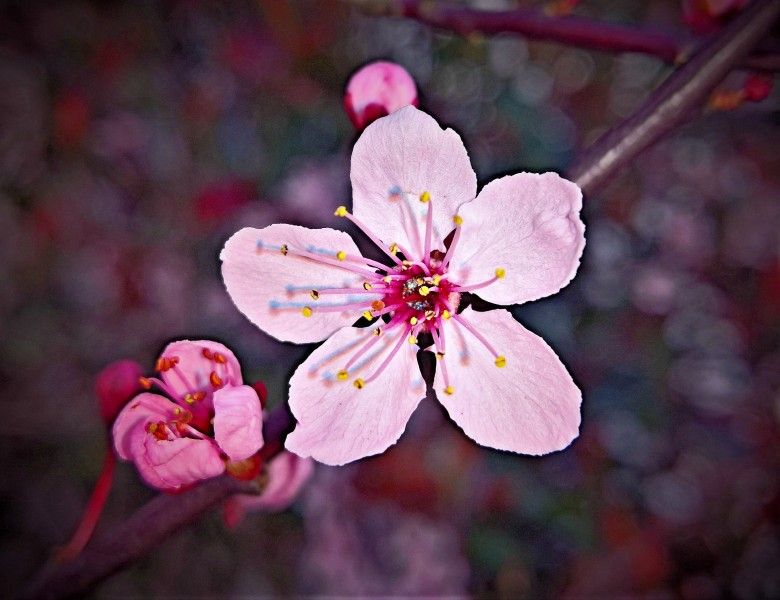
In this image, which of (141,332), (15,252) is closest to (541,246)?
(141,332)

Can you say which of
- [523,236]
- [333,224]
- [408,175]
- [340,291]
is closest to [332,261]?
[340,291]

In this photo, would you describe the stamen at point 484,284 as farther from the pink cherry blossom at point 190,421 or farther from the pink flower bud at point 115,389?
the pink flower bud at point 115,389

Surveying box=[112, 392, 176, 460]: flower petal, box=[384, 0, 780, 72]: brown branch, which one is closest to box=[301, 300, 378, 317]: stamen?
box=[112, 392, 176, 460]: flower petal

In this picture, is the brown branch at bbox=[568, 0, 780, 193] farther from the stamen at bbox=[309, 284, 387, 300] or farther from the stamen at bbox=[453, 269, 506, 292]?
the stamen at bbox=[309, 284, 387, 300]

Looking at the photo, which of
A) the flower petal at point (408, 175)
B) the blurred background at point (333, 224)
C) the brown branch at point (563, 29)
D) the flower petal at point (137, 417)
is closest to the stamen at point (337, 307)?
the flower petal at point (408, 175)

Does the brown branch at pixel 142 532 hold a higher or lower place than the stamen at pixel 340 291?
lower

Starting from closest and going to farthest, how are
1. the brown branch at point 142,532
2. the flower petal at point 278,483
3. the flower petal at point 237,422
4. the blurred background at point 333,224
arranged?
the flower petal at point 237,422 → the brown branch at point 142,532 → the flower petal at point 278,483 → the blurred background at point 333,224

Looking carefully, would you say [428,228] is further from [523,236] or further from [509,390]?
[509,390]
